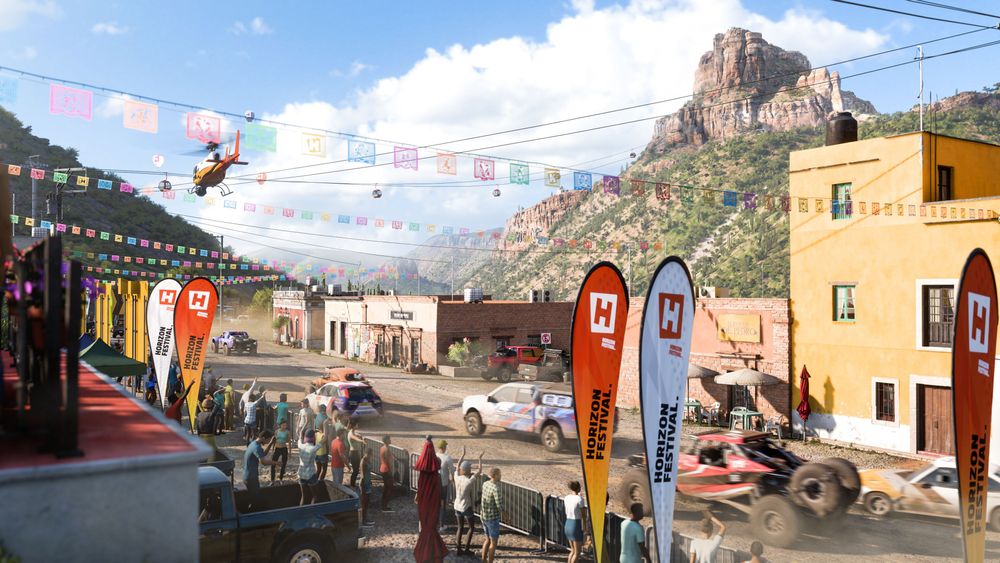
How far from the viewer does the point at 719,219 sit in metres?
112

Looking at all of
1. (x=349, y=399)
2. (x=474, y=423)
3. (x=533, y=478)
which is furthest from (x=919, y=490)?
(x=349, y=399)

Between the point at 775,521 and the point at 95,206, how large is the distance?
3454 inches

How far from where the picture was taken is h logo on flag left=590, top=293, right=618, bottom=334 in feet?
27.1

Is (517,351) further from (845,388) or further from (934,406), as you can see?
(934,406)

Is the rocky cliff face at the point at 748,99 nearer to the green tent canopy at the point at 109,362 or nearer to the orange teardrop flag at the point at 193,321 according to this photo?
the green tent canopy at the point at 109,362

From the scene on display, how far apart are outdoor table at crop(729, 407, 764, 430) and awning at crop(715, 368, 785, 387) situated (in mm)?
997

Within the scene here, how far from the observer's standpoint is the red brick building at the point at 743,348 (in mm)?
24266

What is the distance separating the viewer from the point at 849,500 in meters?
12.2

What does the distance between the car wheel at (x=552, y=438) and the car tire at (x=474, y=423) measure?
8.11 feet

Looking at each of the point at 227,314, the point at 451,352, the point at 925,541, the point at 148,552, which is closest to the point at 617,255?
the point at 227,314

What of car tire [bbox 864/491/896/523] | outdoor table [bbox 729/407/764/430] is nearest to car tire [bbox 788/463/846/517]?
car tire [bbox 864/491/896/523]

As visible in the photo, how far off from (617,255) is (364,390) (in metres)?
114

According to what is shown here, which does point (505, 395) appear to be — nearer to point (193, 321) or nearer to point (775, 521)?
point (193, 321)

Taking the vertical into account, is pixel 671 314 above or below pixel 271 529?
above
